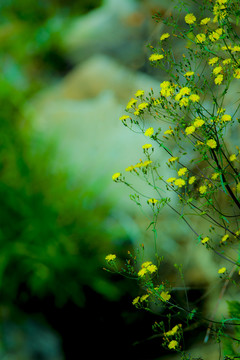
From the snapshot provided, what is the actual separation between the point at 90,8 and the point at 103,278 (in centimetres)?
380

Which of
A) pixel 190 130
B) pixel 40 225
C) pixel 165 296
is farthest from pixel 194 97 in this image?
pixel 40 225

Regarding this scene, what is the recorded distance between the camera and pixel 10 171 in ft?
8.61

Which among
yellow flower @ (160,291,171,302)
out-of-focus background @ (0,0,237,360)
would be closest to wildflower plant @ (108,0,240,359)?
yellow flower @ (160,291,171,302)

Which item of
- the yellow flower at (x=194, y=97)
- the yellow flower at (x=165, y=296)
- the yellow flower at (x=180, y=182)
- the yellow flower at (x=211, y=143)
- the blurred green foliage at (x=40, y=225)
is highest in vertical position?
the blurred green foliage at (x=40, y=225)

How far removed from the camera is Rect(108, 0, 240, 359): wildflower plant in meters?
0.89

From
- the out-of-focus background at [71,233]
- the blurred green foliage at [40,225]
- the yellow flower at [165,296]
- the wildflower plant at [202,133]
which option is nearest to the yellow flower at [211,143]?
the wildflower plant at [202,133]

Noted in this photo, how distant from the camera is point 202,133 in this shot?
2.98ft

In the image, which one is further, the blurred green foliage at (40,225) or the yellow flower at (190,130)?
the blurred green foliage at (40,225)

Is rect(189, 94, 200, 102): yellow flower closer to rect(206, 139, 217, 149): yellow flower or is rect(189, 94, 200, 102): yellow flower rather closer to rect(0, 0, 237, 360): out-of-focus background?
rect(206, 139, 217, 149): yellow flower

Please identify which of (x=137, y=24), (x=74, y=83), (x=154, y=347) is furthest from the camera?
(x=137, y=24)

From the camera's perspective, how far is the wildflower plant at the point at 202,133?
0.89 meters

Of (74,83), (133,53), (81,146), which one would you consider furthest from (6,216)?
(133,53)

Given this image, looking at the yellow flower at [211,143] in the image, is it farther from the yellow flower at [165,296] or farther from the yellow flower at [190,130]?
the yellow flower at [165,296]

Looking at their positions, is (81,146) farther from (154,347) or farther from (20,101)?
(154,347)
